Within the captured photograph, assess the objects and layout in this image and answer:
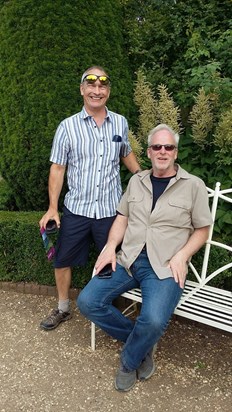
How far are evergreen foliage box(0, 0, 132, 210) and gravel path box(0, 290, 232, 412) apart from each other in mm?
1532

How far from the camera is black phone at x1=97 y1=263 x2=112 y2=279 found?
2893 millimetres

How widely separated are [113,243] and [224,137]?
1.34 metres

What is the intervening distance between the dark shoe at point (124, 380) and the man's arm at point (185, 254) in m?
0.64

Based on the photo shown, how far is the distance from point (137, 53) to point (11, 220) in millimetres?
2222

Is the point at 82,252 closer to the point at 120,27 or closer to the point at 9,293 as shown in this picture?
the point at 9,293

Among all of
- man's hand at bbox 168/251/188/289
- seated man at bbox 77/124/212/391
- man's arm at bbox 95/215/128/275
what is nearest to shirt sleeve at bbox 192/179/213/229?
seated man at bbox 77/124/212/391

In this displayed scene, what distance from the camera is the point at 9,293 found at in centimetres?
397

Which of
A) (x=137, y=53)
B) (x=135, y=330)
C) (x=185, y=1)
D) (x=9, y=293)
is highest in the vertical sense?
(x=185, y=1)

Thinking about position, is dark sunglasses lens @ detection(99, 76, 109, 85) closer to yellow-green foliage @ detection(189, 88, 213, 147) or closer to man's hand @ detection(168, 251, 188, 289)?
yellow-green foliage @ detection(189, 88, 213, 147)

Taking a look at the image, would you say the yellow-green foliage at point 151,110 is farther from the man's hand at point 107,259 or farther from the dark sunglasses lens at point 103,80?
the man's hand at point 107,259

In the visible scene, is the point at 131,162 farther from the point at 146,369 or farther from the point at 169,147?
the point at 146,369

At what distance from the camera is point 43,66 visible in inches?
157

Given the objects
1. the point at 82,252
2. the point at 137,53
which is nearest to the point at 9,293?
the point at 82,252

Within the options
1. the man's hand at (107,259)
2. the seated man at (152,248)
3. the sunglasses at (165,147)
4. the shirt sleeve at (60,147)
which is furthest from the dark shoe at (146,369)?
the shirt sleeve at (60,147)
